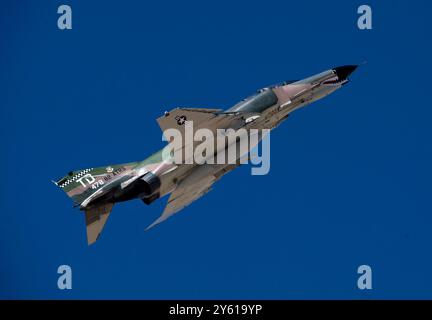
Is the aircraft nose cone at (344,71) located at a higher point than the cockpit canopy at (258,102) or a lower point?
higher

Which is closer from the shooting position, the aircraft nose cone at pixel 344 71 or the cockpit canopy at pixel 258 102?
the cockpit canopy at pixel 258 102

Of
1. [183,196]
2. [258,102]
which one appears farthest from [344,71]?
[183,196]

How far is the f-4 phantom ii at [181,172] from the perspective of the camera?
88.3 ft

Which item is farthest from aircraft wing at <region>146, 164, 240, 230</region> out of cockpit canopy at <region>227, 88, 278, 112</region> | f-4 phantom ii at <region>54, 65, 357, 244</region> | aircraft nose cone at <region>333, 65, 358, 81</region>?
aircraft nose cone at <region>333, 65, 358, 81</region>

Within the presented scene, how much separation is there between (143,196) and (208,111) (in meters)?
3.22

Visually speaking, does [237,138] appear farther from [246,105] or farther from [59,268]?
[59,268]

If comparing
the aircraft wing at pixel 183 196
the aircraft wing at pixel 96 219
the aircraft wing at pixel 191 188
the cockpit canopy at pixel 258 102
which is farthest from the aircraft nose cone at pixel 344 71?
the aircraft wing at pixel 96 219

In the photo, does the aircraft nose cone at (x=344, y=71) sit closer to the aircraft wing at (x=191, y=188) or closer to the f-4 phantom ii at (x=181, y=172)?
the f-4 phantom ii at (x=181, y=172)

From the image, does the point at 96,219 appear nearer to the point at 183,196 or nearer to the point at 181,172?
the point at 183,196

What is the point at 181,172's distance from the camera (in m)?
27.2

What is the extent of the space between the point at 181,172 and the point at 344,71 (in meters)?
6.16

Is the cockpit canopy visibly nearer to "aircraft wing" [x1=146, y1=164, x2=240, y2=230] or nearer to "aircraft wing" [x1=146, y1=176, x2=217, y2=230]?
"aircraft wing" [x1=146, y1=164, x2=240, y2=230]

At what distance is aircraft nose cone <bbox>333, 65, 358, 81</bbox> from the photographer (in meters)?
28.7

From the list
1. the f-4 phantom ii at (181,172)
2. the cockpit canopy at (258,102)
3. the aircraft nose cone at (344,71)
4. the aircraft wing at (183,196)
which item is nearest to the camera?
the f-4 phantom ii at (181,172)
